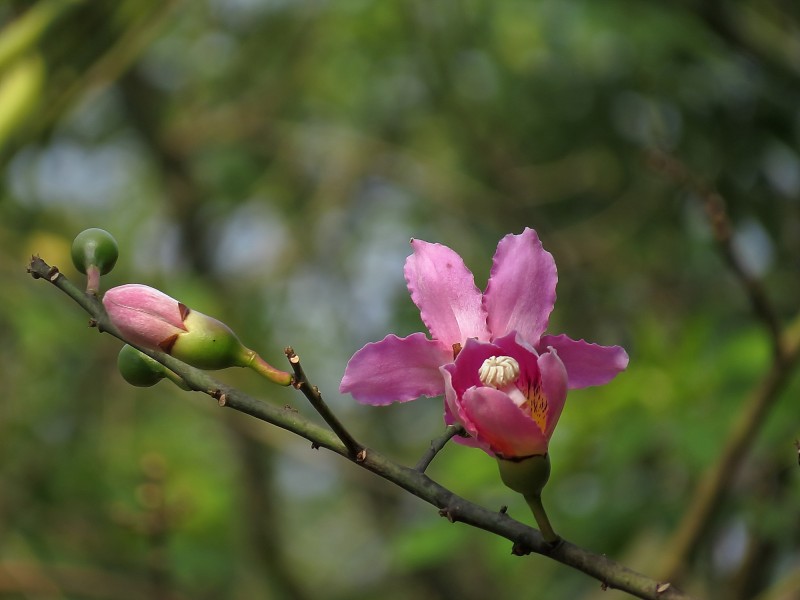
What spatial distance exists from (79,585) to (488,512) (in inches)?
71.2

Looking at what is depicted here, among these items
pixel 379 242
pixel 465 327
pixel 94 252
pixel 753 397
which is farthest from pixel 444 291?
Answer: pixel 379 242

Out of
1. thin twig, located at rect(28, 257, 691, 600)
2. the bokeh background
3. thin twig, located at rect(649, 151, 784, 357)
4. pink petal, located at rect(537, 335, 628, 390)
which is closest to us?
thin twig, located at rect(28, 257, 691, 600)

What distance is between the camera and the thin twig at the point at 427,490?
0.66 m

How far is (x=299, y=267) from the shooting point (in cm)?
333

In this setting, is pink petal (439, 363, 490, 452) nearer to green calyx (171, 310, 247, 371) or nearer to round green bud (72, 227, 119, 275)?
green calyx (171, 310, 247, 371)

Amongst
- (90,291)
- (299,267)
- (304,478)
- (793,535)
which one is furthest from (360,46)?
(90,291)

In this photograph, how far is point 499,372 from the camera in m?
0.76

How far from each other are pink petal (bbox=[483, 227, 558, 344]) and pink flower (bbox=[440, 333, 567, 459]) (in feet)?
0.09

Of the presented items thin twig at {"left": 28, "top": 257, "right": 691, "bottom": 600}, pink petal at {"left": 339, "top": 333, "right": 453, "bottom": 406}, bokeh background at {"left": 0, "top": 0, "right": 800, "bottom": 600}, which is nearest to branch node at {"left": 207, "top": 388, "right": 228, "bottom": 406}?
thin twig at {"left": 28, "top": 257, "right": 691, "bottom": 600}

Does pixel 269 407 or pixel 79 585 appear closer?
pixel 269 407

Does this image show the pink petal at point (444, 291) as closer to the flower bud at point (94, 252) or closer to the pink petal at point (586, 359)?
the pink petal at point (586, 359)

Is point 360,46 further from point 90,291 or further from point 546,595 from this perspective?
point 90,291

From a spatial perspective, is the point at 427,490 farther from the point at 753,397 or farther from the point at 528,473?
the point at 753,397

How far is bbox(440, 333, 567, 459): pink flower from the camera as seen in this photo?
72cm
